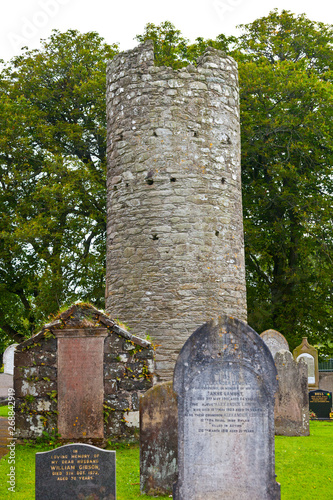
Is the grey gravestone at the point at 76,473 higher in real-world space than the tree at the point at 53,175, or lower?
lower

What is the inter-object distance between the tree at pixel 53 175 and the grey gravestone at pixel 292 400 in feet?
27.1

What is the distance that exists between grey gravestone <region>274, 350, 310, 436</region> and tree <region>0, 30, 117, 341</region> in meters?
8.25

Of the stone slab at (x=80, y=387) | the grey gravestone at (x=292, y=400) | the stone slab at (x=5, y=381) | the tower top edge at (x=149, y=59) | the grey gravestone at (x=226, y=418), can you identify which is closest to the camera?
the grey gravestone at (x=226, y=418)

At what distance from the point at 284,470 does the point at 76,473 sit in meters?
3.27

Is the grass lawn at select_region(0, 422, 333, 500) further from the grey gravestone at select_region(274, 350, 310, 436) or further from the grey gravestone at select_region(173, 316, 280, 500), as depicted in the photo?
the grey gravestone at select_region(173, 316, 280, 500)

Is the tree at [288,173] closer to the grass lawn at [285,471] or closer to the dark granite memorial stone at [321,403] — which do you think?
the dark granite memorial stone at [321,403]

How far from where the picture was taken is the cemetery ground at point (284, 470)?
598 centimetres

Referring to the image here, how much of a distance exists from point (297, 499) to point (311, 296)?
12766 millimetres

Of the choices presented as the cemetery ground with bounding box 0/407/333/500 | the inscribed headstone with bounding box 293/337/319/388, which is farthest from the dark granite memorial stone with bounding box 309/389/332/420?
the cemetery ground with bounding box 0/407/333/500

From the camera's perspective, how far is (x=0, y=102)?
732 inches

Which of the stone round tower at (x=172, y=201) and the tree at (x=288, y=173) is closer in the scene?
the stone round tower at (x=172, y=201)

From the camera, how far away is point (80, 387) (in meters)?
7.88

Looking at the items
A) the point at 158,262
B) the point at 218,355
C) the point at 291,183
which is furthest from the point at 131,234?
the point at 291,183

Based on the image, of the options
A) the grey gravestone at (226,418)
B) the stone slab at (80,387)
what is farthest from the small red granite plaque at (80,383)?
the grey gravestone at (226,418)
